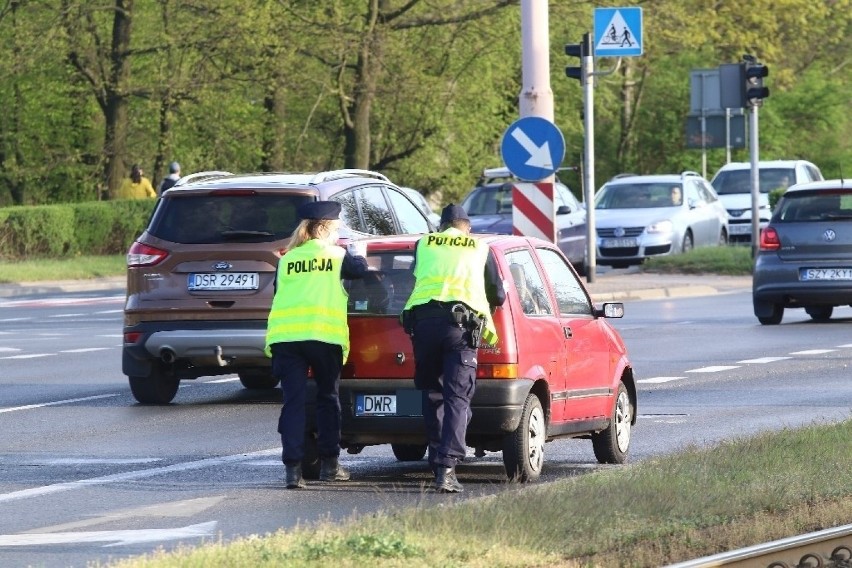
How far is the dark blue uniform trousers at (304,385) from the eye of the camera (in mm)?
10961

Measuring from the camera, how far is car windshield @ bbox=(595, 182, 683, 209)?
38531mm

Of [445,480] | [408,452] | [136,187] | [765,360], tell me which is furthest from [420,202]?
[445,480]

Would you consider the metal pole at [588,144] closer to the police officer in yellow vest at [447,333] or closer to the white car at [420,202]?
the white car at [420,202]

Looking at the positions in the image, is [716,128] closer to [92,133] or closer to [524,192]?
[92,133]

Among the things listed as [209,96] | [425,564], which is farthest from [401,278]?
[209,96]

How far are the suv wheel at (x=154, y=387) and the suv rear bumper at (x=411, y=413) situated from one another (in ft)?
16.1

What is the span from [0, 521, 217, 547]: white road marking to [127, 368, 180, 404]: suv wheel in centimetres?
659

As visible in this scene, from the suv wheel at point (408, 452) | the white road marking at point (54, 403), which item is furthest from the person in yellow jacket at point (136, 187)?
the suv wheel at point (408, 452)

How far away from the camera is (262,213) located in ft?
51.1

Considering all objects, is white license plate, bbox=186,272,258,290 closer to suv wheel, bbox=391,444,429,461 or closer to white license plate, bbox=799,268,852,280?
suv wheel, bbox=391,444,429,461

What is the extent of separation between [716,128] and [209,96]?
11080 millimetres

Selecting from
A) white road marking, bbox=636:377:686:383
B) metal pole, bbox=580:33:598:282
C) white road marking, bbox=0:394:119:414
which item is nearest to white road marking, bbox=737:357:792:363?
white road marking, bbox=636:377:686:383

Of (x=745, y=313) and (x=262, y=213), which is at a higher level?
(x=262, y=213)

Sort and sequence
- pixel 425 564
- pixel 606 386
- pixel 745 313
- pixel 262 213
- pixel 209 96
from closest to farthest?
pixel 425 564, pixel 606 386, pixel 262 213, pixel 745 313, pixel 209 96
